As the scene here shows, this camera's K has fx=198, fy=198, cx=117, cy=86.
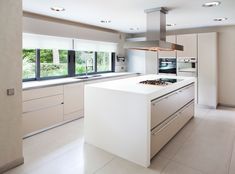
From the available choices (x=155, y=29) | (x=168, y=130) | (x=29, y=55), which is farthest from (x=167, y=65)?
(x=29, y=55)

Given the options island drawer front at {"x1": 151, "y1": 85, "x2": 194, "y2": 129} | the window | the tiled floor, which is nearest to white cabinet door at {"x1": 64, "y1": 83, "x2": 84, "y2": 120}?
the tiled floor

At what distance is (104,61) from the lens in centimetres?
613

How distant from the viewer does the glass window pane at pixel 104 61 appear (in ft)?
19.3

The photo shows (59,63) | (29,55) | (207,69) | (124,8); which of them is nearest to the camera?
(124,8)

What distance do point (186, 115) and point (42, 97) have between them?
275 cm

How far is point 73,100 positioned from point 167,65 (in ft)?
10.2

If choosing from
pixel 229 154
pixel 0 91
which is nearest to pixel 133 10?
pixel 0 91

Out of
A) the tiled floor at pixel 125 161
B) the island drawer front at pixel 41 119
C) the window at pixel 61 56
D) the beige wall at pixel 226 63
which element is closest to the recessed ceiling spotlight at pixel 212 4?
the tiled floor at pixel 125 161

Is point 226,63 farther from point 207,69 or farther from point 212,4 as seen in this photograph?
point 212,4

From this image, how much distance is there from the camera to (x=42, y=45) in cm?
401

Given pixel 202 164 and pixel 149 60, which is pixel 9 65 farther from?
pixel 149 60

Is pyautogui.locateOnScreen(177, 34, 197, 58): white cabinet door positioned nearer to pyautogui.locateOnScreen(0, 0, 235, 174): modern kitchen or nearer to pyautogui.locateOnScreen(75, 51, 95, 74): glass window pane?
pyautogui.locateOnScreen(0, 0, 235, 174): modern kitchen

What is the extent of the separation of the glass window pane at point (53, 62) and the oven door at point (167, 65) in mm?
2836

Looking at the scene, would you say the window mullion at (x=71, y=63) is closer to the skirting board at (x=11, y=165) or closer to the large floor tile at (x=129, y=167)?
the skirting board at (x=11, y=165)
